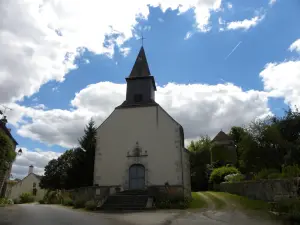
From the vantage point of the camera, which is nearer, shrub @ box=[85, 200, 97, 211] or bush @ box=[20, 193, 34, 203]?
shrub @ box=[85, 200, 97, 211]

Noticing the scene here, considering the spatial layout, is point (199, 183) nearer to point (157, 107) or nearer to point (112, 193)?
point (157, 107)

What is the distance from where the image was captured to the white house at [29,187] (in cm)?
4856

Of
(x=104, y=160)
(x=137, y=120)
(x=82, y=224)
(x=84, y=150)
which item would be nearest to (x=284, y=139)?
(x=137, y=120)

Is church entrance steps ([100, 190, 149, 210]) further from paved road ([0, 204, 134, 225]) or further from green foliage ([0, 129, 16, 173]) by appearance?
green foliage ([0, 129, 16, 173])

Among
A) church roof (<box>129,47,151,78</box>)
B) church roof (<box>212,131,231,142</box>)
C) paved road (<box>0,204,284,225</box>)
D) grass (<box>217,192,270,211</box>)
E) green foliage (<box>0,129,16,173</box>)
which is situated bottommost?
paved road (<box>0,204,284,225</box>)

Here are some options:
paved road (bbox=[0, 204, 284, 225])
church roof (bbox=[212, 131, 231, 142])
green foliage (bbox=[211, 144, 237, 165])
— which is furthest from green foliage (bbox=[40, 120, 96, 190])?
Result: church roof (bbox=[212, 131, 231, 142])

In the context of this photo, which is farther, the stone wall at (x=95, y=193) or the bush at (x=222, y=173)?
the bush at (x=222, y=173)

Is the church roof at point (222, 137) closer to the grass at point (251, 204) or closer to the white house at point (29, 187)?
the grass at point (251, 204)

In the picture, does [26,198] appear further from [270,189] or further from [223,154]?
[270,189]

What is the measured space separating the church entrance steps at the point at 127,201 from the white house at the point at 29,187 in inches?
1501

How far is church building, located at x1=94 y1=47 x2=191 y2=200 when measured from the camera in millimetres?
19422

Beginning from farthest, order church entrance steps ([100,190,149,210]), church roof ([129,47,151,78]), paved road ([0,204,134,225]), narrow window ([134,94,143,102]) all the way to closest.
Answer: church roof ([129,47,151,78])
narrow window ([134,94,143,102])
church entrance steps ([100,190,149,210])
paved road ([0,204,134,225])

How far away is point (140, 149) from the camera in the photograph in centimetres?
2033

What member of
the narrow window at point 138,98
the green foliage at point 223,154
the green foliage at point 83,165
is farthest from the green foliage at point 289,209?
the green foliage at point 223,154
